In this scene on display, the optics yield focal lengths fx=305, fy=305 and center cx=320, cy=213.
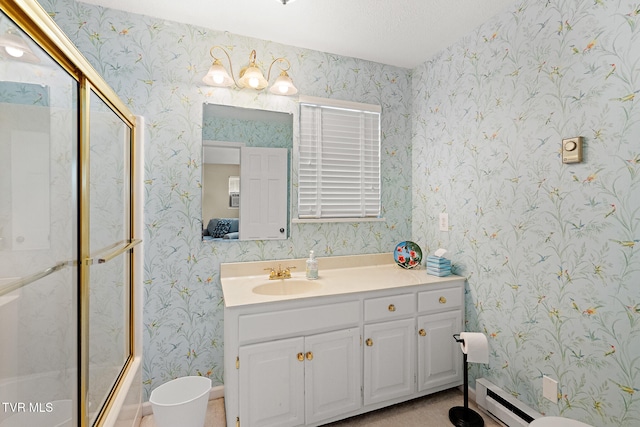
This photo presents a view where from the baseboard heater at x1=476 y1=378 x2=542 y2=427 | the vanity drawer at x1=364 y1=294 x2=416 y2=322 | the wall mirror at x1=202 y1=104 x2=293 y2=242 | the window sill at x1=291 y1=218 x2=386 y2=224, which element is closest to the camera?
the baseboard heater at x1=476 y1=378 x2=542 y2=427

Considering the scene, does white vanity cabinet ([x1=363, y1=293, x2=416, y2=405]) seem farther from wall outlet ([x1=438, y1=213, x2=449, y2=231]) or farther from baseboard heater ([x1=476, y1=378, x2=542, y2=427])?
wall outlet ([x1=438, y1=213, x2=449, y2=231])

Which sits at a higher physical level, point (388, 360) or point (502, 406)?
point (388, 360)

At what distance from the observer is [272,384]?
1.58 meters

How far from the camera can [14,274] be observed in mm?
825

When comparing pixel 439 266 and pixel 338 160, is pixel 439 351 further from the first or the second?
pixel 338 160

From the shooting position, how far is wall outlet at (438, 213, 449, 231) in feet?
7.34

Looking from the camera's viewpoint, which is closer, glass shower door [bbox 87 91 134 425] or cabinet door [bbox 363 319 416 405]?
glass shower door [bbox 87 91 134 425]

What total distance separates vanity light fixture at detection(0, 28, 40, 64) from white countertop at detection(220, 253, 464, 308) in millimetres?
1164

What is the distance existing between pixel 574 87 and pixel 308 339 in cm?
181

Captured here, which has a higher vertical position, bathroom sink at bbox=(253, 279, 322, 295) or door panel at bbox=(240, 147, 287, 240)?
door panel at bbox=(240, 147, 287, 240)

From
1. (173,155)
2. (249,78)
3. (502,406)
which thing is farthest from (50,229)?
(502,406)

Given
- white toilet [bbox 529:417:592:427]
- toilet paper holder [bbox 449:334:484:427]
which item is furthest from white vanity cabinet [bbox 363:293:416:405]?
white toilet [bbox 529:417:592:427]

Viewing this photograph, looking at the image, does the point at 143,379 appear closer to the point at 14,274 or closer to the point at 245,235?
the point at 245,235

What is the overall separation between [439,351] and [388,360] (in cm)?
39
